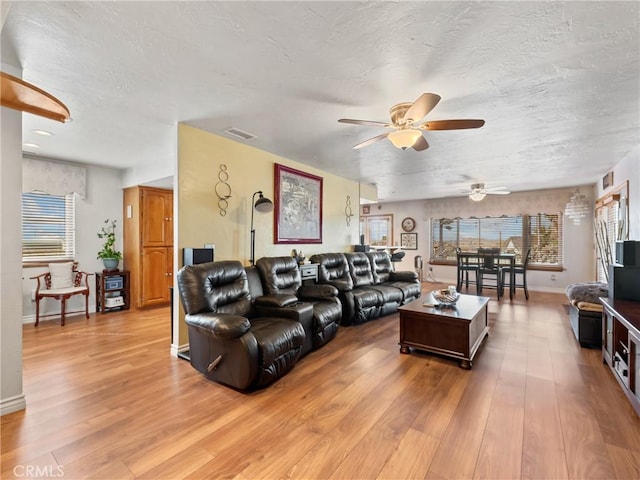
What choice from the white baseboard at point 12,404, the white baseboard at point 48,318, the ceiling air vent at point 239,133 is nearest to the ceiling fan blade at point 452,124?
the ceiling air vent at point 239,133

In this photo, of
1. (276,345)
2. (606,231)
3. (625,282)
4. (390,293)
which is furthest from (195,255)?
(606,231)

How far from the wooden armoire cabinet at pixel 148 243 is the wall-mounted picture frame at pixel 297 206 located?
247 cm

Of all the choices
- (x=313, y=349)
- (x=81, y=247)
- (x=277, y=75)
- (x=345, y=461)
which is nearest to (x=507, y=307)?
(x=313, y=349)

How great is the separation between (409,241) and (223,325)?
7441 mm

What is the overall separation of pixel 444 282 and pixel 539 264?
7.26 feet

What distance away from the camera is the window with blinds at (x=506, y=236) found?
22.4ft

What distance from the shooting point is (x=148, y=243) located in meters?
5.15

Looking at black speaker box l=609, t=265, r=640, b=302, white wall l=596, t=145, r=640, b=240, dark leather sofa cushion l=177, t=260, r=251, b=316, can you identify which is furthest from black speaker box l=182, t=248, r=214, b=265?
white wall l=596, t=145, r=640, b=240

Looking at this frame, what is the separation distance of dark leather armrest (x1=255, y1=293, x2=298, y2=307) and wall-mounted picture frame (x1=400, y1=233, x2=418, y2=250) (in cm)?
634

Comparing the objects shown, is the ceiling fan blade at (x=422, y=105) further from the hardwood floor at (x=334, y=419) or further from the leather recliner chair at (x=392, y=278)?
the leather recliner chair at (x=392, y=278)

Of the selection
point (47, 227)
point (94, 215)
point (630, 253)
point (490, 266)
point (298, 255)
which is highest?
point (94, 215)

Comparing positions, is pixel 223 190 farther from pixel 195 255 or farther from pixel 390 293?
pixel 390 293

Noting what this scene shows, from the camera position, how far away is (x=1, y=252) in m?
1.96

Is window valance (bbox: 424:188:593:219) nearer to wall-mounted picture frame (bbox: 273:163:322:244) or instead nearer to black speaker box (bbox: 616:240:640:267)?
wall-mounted picture frame (bbox: 273:163:322:244)
